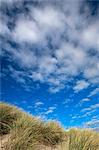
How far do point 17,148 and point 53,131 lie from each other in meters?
2.62

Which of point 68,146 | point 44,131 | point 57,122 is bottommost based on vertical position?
point 68,146

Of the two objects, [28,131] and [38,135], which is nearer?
[28,131]

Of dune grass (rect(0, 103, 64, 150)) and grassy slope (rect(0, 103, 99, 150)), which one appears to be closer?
grassy slope (rect(0, 103, 99, 150))

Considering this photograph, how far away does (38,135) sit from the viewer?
8148mm

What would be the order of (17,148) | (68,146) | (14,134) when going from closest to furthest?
(68,146), (17,148), (14,134)

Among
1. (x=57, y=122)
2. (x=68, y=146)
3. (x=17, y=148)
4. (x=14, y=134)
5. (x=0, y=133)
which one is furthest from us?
(x=57, y=122)

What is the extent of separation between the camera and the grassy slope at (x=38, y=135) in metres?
6.74

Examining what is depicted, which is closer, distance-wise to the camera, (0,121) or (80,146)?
(80,146)

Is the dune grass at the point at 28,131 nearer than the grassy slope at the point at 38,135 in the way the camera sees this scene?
No

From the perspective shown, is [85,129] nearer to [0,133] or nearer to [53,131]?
[53,131]

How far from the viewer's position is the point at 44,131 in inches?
346

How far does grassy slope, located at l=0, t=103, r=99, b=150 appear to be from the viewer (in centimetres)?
674

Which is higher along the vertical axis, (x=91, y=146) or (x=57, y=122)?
(x=57, y=122)

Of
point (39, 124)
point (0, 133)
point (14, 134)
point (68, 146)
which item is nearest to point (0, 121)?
point (0, 133)
